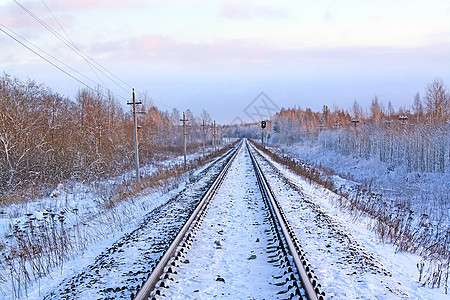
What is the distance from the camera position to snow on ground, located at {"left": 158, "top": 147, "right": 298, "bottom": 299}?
12.1ft

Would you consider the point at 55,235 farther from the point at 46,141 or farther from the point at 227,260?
the point at 46,141

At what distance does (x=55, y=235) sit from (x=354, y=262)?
7.05 meters

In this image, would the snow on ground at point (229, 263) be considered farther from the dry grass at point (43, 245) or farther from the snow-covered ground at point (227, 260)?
the dry grass at point (43, 245)

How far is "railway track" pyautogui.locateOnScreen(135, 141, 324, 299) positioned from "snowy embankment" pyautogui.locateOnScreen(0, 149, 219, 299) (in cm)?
165

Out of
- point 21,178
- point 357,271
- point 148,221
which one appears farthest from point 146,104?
point 357,271

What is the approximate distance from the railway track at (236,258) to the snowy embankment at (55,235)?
165 centimetres

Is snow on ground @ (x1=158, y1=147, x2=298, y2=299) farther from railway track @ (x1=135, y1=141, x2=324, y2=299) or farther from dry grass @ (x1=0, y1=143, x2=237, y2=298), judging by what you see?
dry grass @ (x1=0, y1=143, x2=237, y2=298)

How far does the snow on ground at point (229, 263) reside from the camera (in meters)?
3.69

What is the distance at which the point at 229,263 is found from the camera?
4.58 m

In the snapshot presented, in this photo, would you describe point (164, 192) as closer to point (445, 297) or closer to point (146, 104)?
point (445, 297)

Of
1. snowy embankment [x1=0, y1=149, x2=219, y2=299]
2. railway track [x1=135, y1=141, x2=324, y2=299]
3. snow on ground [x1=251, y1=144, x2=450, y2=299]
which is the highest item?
railway track [x1=135, y1=141, x2=324, y2=299]

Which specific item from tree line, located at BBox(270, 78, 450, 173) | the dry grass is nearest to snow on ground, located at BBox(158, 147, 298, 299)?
the dry grass

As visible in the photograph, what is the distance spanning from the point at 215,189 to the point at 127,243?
5.80 meters

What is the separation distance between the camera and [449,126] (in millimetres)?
21469
